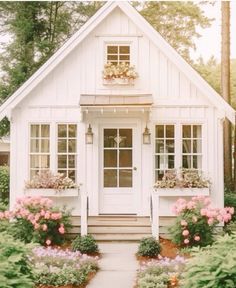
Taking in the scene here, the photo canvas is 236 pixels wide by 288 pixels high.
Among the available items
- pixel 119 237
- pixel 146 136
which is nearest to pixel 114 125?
pixel 146 136

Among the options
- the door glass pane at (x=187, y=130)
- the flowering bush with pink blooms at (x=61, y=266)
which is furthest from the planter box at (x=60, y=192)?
the door glass pane at (x=187, y=130)

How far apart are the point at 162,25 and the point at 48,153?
646 inches

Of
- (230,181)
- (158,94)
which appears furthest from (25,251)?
(230,181)

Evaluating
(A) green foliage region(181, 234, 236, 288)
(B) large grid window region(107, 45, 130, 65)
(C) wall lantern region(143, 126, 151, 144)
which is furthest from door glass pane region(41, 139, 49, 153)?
(A) green foliage region(181, 234, 236, 288)

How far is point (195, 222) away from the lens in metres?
11.1

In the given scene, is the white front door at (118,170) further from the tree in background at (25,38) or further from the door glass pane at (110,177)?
the tree in background at (25,38)

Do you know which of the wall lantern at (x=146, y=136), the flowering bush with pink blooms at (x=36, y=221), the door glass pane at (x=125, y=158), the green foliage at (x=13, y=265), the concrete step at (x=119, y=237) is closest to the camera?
the green foliage at (x=13, y=265)

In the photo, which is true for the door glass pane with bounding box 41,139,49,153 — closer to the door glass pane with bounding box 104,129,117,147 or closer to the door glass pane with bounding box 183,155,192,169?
the door glass pane with bounding box 104,129,117,147

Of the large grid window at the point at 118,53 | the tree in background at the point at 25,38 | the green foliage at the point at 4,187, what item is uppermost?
the tree in background at the point at 25,38

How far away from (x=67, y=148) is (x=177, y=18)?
17039 millimetres

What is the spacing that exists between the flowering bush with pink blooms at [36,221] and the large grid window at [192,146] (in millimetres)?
3625

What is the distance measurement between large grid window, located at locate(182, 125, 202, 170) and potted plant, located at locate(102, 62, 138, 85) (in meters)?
1.81

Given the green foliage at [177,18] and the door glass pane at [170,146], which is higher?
the green foliage at [177,18]

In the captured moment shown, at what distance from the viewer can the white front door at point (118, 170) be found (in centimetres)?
1358
